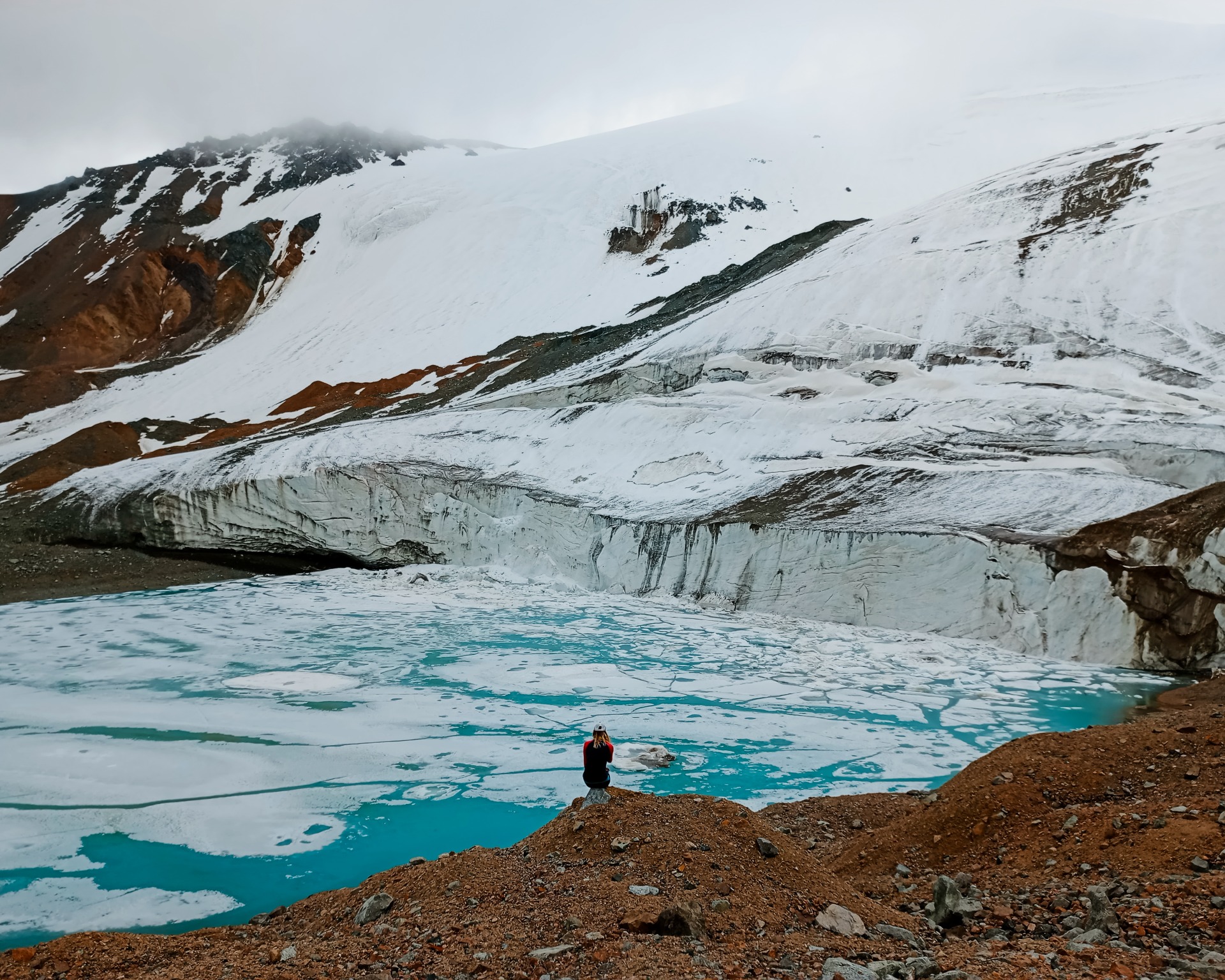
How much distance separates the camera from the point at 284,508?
19047 mm

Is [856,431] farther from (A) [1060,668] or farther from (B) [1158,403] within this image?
(A) [1060,668]

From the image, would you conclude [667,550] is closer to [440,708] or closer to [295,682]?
[440,708]

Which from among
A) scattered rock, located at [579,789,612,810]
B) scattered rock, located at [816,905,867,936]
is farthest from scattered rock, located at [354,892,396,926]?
scattered rock, located at [816,905,867,936]

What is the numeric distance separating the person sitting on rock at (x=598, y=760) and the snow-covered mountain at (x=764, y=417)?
902 centimetres

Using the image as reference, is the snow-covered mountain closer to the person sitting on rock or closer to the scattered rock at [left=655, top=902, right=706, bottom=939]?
the person sitting on rock

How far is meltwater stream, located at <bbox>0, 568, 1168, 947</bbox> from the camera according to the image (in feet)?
19.6

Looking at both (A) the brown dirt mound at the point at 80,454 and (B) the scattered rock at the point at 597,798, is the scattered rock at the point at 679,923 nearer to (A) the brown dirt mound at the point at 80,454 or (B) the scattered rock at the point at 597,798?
(B) the scattered rock at the point at 597,798

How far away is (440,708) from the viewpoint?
31.0 ft

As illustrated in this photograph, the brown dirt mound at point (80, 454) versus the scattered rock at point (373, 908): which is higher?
the brown dirt mound at point (80, 454)

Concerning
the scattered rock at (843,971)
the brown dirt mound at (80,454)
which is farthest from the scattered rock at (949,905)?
the brown dirt mound at (80,454)

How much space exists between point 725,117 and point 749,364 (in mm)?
46474

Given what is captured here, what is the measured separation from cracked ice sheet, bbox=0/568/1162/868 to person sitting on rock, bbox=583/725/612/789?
83.2 inches

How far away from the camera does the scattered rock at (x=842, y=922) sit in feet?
11.9

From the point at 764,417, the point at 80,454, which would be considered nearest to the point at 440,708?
the point at 764,417
